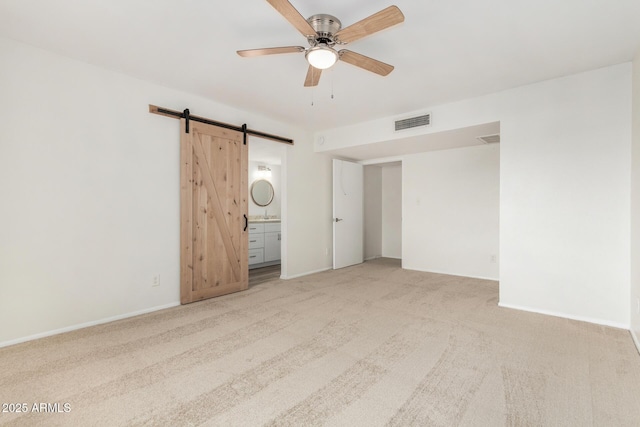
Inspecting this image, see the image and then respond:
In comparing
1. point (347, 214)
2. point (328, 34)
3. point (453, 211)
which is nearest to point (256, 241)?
point (347, 214)

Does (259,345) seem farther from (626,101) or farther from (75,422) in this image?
(626,101)

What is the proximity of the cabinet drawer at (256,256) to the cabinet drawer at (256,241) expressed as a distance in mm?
78

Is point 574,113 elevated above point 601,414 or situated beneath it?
elevated above

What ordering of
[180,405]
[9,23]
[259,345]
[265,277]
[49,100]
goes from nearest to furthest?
[180,405]
[9,23]
[259,345]
[49,100]
[265,277]

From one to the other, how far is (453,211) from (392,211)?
6.49ft

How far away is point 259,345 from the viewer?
7.98ft

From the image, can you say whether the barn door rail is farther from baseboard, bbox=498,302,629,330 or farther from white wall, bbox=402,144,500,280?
baseboard, bbox=498,302,629,330

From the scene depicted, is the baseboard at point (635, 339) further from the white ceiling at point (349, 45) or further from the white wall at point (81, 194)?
the white wall at point (81, 194)

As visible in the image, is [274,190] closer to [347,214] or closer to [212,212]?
[347,214]

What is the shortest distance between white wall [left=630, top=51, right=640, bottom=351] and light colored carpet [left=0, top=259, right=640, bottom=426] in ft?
0.75

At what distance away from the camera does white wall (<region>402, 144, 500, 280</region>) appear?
4.76m

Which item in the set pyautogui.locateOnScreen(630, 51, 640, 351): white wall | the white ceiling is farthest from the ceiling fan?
pyautogui.locateOnScreen(630, 51, 640, 351): white wall

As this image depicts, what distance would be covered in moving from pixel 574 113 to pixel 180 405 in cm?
417

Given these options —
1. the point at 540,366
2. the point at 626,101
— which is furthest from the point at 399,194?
the point at 540,366
